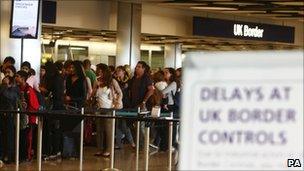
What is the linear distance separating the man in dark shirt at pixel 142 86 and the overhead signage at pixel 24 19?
194 cm

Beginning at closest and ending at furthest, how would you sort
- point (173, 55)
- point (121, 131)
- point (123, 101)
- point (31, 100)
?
point (31, 100) → point (121, 131) → point (123, 101) → point (173, 55)

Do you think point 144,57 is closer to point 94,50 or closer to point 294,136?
point 94,50

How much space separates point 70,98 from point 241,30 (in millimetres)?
13132

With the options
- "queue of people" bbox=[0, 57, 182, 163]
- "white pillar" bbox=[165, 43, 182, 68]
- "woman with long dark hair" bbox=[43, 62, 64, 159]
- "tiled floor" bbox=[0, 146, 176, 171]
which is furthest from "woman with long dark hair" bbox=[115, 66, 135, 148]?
"white pillar" bbox=[165, 43, 182, 68]

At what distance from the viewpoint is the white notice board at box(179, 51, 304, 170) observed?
71.9 inches

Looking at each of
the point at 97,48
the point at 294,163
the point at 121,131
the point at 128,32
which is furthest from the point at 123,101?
the point at 97,48

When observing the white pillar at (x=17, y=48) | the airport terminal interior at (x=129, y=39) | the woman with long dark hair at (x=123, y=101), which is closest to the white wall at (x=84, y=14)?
the airport terminal interior at (x=129, y=39)

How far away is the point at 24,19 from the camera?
1223 centimetres

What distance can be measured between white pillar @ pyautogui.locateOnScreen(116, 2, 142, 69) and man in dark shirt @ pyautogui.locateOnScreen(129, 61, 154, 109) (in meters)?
7.49

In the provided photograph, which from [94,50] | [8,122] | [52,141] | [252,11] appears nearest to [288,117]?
[8,122]

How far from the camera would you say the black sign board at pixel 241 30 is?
22.8m

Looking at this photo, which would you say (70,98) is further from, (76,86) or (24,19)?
(24,19)

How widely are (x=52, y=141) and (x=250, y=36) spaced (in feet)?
47.0

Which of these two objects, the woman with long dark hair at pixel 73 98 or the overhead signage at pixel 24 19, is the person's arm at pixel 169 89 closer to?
the woman with long dark hair at pixel 73 98
